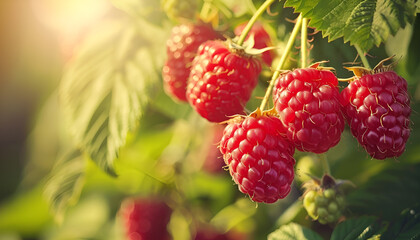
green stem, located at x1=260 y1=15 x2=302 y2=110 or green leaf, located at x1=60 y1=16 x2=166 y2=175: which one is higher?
green stem, located at x1=260 y1=15 x2=302 y2=110

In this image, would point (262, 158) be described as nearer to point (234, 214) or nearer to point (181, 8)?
point (181, 8)

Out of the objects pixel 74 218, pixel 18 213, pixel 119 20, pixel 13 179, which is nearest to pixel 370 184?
pixel 119 20

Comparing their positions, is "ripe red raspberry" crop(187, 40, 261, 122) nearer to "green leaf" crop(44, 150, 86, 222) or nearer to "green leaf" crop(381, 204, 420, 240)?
"green leaf" crop(381, 204, 420, 240)

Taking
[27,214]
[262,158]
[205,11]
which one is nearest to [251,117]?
[262,158]

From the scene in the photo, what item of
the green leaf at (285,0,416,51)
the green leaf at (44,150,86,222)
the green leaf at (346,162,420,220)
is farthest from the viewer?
the green leaf at (44,150,86,222)

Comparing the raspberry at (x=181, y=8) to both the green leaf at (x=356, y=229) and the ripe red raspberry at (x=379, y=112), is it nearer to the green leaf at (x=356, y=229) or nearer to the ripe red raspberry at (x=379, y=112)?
the ripe red raspberry at (x=379, y=112)

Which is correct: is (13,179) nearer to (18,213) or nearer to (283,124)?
(18,213)

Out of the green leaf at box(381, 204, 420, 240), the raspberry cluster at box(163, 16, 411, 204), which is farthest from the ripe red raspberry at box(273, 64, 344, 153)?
the green leaf at box(381, 204, 420, 240)
